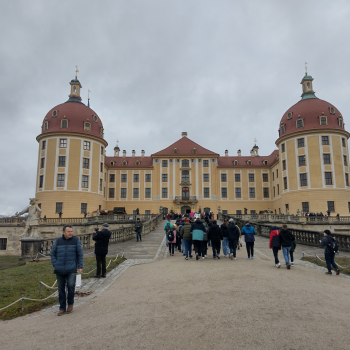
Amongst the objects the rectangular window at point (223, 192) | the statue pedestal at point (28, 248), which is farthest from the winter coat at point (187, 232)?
the rectangular window at point (223, 192)

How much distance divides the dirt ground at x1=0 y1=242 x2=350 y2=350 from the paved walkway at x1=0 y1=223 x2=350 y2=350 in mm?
15

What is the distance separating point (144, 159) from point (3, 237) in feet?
102

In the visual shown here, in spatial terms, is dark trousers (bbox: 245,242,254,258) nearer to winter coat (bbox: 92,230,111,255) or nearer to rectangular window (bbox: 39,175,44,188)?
winter coat (bbox: 92,230,111,255)

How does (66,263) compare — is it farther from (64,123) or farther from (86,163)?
(64,123)

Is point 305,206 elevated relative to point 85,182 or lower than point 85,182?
lower

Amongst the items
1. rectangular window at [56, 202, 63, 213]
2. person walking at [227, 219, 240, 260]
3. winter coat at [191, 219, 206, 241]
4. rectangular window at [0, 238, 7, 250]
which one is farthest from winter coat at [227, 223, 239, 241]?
rectangular window at [56, 202, 63, 213]

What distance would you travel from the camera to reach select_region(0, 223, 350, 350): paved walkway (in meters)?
4.21

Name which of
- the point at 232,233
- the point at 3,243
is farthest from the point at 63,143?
the point at 232,233

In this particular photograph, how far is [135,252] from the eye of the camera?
14.6 m

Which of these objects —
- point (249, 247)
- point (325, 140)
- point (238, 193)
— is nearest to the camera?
point (249, 247)

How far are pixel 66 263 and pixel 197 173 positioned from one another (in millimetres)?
46938

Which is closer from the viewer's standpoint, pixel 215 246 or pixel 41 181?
pixel 215 246

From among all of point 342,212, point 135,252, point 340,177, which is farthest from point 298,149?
point 135,252

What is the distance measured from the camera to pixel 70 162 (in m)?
39.8
